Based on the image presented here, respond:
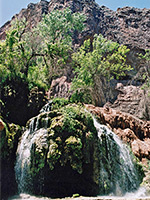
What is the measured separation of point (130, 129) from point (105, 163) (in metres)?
3.91

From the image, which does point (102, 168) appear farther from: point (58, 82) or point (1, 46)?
point (58, 82)

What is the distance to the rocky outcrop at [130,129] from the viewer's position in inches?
412

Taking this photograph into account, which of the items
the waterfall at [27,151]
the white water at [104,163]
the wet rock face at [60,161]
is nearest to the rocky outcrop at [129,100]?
the white water at [104,163]

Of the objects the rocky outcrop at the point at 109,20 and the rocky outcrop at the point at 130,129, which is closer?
the rocky outcrop at the point at 130,129

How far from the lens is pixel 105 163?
8477 millimetres

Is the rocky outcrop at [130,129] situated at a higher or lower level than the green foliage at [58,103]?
lower

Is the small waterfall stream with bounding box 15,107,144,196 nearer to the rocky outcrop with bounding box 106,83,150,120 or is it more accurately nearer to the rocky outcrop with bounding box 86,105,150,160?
the rocky outcrop with bounding box 86,105,150,160

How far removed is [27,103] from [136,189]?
283 inches

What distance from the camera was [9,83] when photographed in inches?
461

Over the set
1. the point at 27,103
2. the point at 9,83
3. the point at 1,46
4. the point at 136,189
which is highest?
the point at 1,46

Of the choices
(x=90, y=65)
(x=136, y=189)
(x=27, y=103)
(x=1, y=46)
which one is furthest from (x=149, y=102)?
(x=1, y=46)

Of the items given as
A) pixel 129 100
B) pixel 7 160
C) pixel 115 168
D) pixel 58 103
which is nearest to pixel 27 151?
pixel 7 160

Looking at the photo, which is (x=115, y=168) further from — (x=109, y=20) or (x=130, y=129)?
(x=109, y=20)

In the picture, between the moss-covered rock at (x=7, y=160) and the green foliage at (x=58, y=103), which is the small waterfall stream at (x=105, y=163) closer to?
the moss-covered rock at (x=7, y=160)
